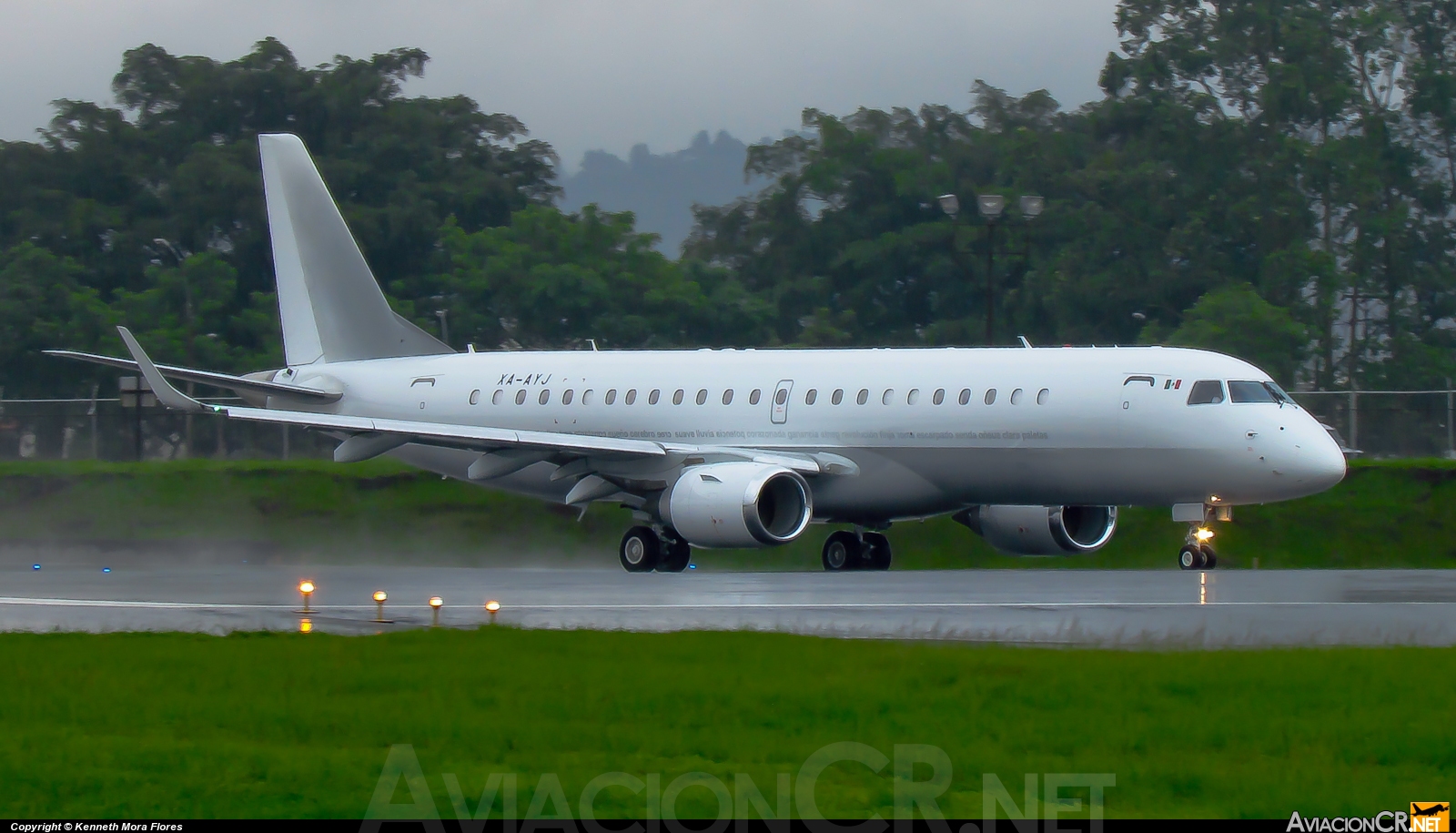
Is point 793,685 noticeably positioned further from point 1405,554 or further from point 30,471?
point 30,471

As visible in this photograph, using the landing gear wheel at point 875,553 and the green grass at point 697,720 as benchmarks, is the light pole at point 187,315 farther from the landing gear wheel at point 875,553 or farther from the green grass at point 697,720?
the green grass at point 697,720

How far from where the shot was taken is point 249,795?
8.41 metres

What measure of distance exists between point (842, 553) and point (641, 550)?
309cm

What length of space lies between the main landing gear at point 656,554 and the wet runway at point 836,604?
172 cm

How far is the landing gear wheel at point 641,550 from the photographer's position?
28312mm

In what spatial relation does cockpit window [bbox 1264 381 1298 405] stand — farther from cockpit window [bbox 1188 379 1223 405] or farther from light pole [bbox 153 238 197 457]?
light pole [bbox 153 238 197 457]

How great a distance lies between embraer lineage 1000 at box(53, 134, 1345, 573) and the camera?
984 inches

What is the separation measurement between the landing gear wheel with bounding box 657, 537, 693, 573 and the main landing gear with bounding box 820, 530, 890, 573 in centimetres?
230

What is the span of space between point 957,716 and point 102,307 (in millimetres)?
62126

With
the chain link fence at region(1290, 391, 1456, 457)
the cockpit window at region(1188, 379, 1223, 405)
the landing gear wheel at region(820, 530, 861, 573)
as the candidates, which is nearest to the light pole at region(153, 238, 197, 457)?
the landing gear wheel at region(820, 530, 861, 573)

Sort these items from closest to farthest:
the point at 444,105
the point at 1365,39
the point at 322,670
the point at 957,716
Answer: the point at 957,716, the point at 322,670, the point at 1365,39, the point at 444,105

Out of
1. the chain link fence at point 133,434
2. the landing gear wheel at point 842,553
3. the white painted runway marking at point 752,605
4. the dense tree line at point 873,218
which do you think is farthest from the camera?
the dense tree line at point 873,218

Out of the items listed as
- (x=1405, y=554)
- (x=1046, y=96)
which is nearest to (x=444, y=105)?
(x=1046, y=96)

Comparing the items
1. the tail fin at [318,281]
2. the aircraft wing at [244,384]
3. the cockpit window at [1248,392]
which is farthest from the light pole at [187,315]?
the cockpit window at [1248,392]
